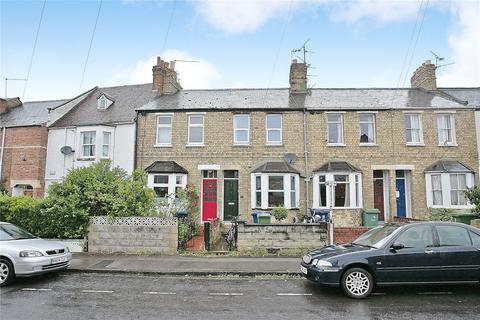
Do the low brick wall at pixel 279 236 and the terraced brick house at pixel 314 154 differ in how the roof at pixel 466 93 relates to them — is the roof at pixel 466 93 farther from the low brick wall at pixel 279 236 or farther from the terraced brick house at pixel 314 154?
the low brick wall at pixel 279 236

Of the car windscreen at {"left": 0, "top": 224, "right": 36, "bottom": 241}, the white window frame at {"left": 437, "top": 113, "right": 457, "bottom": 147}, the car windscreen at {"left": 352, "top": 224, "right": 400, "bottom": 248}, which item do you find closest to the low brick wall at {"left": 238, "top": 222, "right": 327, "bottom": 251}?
the car windscreen at {"left": 352, "top": 224, "right": 400, "bottom": 248}

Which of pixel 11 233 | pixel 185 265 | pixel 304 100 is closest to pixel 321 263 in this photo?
pixel 185 265

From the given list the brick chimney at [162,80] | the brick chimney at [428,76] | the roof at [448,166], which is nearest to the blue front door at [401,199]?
the roof at [448,166]

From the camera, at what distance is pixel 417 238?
750 centimetres

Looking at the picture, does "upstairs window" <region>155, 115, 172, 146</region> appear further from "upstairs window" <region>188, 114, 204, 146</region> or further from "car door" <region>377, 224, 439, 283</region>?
"car door" <region>377, 224, 439, 283</region>

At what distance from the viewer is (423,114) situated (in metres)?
19.0

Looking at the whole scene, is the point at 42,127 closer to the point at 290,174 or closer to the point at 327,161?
the point at 290,174

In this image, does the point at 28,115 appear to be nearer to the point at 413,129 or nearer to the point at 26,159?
the point at 26,159

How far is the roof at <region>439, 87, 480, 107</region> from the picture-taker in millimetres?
21000

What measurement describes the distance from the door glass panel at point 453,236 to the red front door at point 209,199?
41.2 ft

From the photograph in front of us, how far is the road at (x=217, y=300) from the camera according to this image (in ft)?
19.9

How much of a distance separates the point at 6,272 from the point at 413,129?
19.1m

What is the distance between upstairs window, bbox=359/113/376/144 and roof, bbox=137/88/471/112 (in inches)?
19.4

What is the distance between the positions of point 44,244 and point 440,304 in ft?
30.4
